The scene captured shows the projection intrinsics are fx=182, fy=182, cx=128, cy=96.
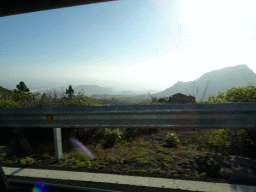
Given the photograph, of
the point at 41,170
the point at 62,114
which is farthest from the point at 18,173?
the point at 62,114

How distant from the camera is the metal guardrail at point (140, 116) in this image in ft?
8.00

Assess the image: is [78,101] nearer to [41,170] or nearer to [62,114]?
[62,114]

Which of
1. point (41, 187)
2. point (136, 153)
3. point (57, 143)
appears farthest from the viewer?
point (136, 153)

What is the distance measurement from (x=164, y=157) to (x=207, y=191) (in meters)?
1.07

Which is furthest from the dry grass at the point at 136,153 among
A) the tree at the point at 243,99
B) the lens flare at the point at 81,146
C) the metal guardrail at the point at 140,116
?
the metal guardrail at the point at 140,116

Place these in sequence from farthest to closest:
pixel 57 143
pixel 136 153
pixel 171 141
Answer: pixel 171 141 < pixel 136 153 < pixel 57 143

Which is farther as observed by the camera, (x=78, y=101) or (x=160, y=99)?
(x=160, y=99)

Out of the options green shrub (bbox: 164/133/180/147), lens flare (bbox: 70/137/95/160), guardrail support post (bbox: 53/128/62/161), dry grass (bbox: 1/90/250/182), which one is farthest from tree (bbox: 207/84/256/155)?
guardrail support post (bbox: 53/128/62/161)

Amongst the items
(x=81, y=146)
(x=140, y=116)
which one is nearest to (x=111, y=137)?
(x=81, y=146)

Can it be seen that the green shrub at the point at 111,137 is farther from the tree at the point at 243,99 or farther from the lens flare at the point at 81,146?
the tree at the point at 243,99

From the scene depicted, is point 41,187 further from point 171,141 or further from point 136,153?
point 171,141

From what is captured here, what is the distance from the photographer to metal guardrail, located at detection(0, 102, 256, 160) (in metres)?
2.44

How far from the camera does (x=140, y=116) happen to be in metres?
2.83

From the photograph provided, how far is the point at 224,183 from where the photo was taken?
2.20 meters
